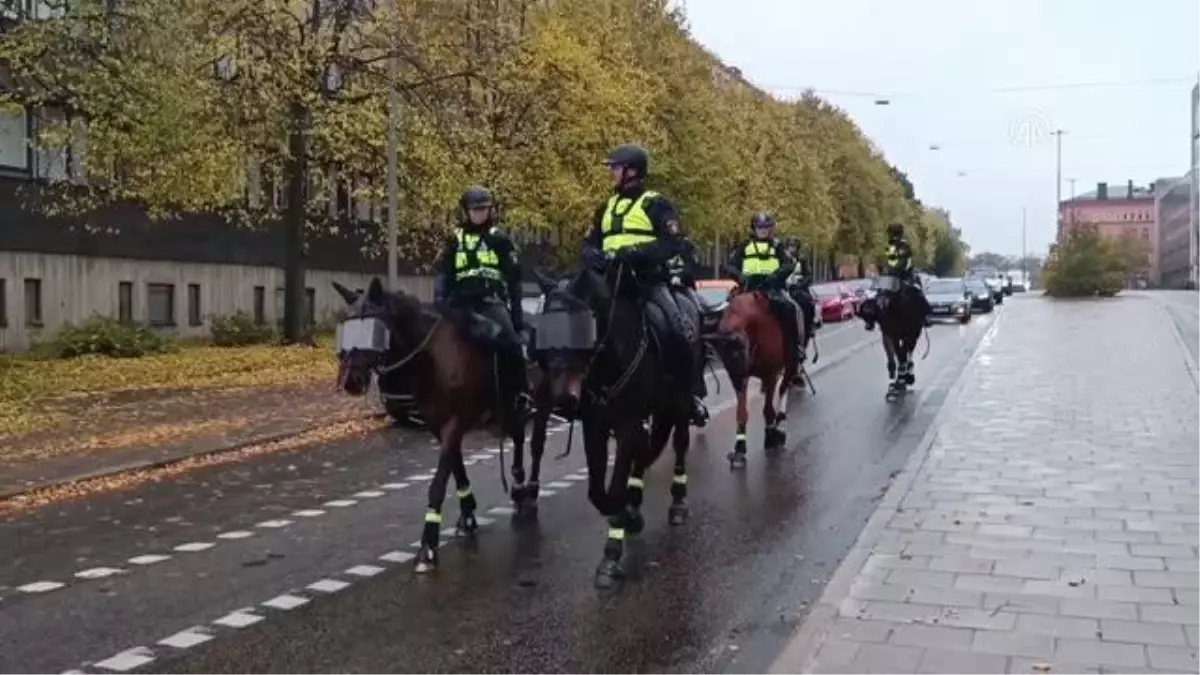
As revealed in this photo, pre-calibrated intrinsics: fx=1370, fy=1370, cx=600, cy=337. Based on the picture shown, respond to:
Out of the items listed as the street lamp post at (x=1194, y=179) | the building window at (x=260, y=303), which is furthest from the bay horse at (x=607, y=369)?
the street lamp post at (x=1194, y=179)

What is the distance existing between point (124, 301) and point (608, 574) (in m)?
27.0

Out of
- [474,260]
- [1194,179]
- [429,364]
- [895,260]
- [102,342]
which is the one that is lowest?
[102,342]

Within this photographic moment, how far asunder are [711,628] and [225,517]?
516cm

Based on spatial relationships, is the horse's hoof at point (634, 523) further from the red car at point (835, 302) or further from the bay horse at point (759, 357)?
the red car at point (835, 302)

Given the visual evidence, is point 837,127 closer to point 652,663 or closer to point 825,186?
point 825,186

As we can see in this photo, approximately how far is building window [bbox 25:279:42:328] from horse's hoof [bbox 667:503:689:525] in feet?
74.2

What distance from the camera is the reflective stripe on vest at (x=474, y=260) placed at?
10055 mm

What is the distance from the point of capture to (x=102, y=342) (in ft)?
88.1

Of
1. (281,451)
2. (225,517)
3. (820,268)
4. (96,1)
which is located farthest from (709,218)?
(820,268)

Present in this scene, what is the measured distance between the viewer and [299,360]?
26766mm

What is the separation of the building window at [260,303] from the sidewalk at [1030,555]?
972 inches

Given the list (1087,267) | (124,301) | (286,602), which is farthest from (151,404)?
(1087,267)

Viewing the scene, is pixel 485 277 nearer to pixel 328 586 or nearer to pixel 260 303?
pixel 328 586

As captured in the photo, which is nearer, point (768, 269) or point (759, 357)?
point (759, 357)
